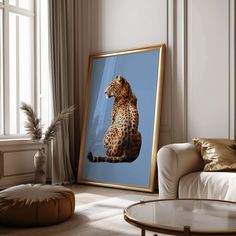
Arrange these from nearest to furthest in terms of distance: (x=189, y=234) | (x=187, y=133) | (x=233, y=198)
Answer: (x=189, y=234), (x=233, y=198), (x=187, y=133)

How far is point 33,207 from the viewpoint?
270 cm

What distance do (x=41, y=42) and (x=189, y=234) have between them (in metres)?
3.85

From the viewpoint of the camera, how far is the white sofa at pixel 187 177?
112 inches

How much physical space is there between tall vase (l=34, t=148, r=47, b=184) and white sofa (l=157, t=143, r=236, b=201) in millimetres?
1703

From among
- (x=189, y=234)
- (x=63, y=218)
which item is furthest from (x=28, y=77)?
(x=189, y=234)

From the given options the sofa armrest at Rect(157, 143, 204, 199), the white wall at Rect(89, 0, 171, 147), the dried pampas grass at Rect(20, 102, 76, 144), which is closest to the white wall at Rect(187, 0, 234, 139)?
the white wall at Rect(89, 0, 171, 147)

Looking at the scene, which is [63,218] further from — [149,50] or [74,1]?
[74,1]

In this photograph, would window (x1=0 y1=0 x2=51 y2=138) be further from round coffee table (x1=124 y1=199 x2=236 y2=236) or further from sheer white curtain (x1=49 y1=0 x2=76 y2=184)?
round coffee table (x1=124 y1=199 x2=236 y2=236)

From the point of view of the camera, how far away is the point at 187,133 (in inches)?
162

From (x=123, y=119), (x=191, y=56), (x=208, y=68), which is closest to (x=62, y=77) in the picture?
(x=123, y=119)

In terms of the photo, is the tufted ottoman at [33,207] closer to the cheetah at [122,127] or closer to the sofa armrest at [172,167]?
the sofa armrest at [172,167]

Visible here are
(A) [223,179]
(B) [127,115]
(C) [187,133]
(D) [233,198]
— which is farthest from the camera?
(B) [127,115]

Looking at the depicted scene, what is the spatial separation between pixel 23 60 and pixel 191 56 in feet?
6.89

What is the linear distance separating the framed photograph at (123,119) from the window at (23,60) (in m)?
0.62
